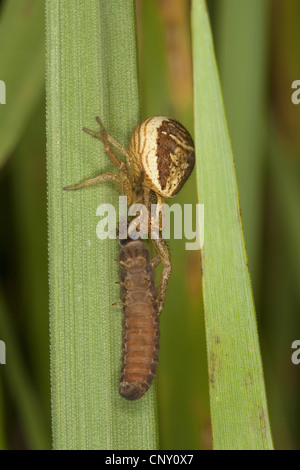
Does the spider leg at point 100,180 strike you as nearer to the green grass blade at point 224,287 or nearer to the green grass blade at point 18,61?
the green grass blade at point 224,287

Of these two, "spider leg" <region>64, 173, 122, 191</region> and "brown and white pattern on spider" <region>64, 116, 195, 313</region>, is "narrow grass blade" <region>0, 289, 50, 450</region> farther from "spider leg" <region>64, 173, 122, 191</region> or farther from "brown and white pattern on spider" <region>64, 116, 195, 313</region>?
"spider leg" <region>64, 173, 122, 191</region>

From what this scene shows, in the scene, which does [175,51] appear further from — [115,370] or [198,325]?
[115,370]

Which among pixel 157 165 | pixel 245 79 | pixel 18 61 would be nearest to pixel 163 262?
pixel 157 165

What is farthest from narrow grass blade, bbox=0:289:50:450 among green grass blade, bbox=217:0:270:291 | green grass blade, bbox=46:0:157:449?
green grass blade, bbox=217:0:270:291

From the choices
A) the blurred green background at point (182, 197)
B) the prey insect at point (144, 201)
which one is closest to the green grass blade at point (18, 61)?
the blurred green background at point (182, 197)

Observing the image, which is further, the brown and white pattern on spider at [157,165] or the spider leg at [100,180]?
the brown and white pattern on spider at [157,165]

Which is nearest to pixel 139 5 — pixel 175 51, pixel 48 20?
pixel 175 51

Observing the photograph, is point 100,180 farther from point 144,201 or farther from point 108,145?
point 144,201
